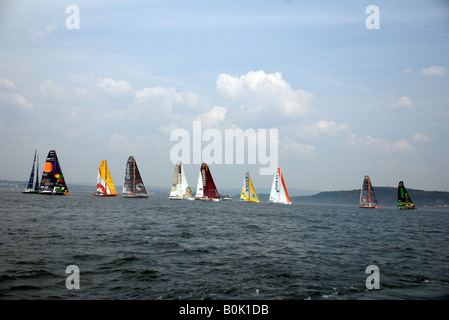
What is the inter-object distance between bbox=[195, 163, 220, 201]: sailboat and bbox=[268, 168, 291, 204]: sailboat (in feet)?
62.0

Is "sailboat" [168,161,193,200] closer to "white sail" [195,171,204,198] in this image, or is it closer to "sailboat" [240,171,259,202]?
"white sail" [195,171,204,198]

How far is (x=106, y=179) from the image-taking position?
97.6 m

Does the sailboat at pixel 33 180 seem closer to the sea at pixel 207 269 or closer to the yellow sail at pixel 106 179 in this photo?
the yellow sail at pixel 106 179

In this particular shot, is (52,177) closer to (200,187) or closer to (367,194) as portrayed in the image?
(200,187)

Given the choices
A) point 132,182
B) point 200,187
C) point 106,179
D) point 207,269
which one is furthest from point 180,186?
point 207,269

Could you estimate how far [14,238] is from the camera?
68.8ft

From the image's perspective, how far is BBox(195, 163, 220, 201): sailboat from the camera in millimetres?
98312

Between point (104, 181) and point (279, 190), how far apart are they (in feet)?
178

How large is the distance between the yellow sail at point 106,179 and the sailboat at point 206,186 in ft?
90.6

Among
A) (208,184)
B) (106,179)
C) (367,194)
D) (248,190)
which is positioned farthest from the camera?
(248,190)
